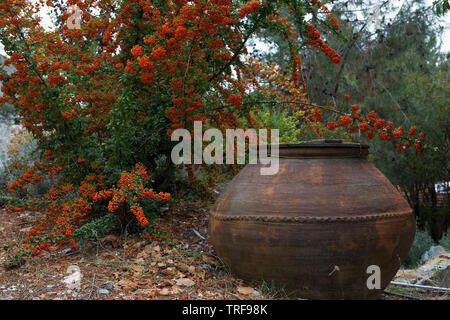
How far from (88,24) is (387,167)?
5013mm

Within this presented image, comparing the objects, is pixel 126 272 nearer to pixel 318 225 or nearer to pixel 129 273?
pixel 129 273

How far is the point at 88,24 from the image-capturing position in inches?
136

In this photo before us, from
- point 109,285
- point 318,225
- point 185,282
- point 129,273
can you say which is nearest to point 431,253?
point 318,225

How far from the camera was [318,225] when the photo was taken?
237 centimetres

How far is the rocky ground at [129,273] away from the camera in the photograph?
257 cm

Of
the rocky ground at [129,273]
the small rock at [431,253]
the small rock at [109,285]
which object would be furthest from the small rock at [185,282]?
the small rock at [431,253]

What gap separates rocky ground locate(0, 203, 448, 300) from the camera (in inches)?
101

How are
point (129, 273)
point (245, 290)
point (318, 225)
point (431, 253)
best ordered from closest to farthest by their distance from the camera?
1. point (318, 225)
2. point (245, 290)
3. point (129, 273)
4. point (431, 253)

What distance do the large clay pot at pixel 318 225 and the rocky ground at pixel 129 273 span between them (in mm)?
223

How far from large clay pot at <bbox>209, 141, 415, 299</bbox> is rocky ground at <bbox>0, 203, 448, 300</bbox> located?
0.22 metres

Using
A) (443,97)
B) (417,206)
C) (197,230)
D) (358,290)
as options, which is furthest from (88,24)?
(417,206)

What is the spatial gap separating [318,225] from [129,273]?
1.41 m

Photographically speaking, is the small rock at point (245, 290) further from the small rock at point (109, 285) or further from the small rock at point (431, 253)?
the small rock at point (431, 253)
